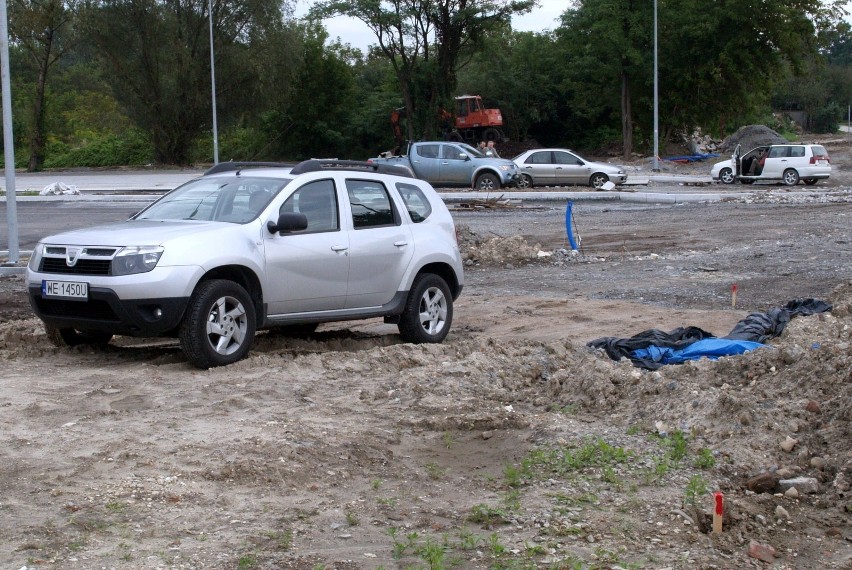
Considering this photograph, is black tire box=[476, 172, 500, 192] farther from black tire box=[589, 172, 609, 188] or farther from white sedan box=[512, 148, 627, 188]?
black tire box=[589, 172, 609, 188]

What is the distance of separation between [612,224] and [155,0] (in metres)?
39.7

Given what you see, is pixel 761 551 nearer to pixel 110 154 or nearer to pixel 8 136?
pixel 8 136

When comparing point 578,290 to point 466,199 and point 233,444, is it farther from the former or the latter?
point 466,199

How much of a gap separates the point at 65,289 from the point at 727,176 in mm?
32889

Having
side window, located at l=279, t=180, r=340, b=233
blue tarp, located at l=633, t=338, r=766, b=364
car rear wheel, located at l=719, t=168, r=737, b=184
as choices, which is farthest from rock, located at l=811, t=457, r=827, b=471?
car rear wheel, located at l=719, t=168, r=737, b=184

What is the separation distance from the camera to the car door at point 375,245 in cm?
963

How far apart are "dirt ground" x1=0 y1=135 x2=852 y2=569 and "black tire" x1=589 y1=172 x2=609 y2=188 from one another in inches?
991

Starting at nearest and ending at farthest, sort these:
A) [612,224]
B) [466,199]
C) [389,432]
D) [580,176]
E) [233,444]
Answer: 1. [233,444]
2. [389,432]
3. [612,224]
4. [466,199]
5. [580,176]

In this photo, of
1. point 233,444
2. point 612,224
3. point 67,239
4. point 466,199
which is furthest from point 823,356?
point 466,199

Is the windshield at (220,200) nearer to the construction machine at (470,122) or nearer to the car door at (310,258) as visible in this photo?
the car door at (310,258)

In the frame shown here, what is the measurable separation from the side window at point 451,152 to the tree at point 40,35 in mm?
30386

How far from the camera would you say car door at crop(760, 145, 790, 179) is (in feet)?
119

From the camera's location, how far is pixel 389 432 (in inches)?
262

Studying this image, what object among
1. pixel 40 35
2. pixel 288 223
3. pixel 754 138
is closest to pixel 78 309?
pixel 288 223
